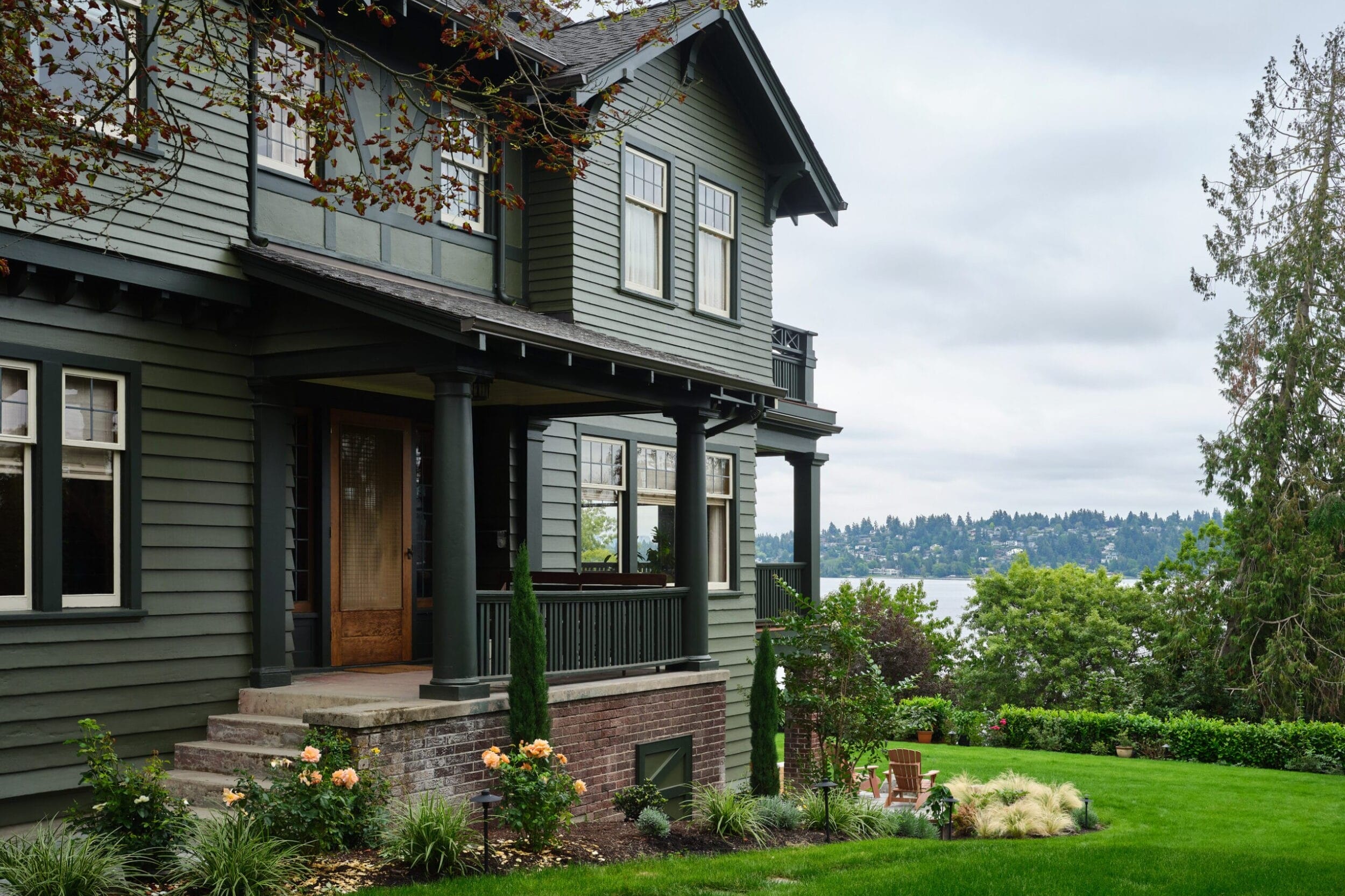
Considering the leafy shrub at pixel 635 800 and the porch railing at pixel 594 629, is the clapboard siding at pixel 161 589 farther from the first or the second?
the leafy shrub at pixel 635 800

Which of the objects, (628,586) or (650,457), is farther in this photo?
(650,457)

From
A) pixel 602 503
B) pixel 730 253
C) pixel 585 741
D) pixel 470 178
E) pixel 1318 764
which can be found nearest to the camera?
pixel 585 741

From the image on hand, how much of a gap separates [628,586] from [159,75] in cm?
656

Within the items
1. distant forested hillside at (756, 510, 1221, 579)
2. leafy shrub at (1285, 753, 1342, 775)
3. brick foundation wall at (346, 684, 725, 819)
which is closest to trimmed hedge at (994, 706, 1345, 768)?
leafy shrub at (1285, 753, 1342, 775)

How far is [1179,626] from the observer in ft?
85.4

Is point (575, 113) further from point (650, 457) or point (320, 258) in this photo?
point (650, 457)

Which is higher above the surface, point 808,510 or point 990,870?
point 808,510

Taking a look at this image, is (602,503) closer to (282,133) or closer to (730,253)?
(730,253)

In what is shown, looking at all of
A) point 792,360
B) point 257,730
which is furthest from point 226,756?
point 792,360

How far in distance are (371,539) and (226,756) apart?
332 cm

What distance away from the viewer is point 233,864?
7.22m

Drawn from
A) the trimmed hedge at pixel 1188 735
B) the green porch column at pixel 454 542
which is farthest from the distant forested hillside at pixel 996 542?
the green porch column at pixel 454 542

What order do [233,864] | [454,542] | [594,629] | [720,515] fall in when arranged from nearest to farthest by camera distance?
1. [233,864]
2. [454,542]
3. [594,629]
4. [720,515]

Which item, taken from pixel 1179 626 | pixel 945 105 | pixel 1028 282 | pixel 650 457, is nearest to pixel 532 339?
pixel 650 457
